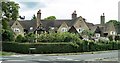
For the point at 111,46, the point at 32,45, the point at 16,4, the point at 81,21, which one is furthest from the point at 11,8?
the point at 81,21

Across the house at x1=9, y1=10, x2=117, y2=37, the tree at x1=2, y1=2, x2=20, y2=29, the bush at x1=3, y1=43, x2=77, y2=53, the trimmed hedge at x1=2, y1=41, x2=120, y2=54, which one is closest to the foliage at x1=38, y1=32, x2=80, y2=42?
the trimmed hedge at x1=2, y1=41, x2=120, y2=54

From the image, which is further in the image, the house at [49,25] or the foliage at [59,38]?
the house at [49,25]

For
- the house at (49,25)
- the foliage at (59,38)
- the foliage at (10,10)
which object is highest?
the foliage at (10,10)

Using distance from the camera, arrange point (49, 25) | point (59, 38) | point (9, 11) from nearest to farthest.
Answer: point (59, 38) → point (9, 11) → point (49, 25)

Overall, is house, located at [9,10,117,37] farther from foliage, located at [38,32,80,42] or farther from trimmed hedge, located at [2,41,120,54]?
trimmed hedge, located at [2,41,120,54]

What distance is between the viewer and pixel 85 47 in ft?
161

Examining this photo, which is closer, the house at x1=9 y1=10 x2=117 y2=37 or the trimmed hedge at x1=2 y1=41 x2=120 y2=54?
the trimmed hedge at x1=2 y1=41 x2=120 y2=54

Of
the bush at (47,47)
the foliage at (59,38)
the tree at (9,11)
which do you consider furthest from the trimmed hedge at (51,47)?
the tree at (9,11)

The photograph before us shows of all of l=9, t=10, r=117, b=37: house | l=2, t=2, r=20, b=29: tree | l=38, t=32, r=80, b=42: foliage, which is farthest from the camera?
l=9, t=10, r=117, b=37: house

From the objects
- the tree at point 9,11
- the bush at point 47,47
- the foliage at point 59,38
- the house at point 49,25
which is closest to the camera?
the bush at point 47,47

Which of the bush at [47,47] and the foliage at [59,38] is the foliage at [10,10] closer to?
the foliage at [59,38]

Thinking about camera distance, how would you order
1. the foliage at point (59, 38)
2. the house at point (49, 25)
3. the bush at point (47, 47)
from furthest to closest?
the house at point (49, 25)
the foliage at point (59, 38)
the bush at point (47, 47)

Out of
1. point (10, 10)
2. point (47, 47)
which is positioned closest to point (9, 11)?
point (10, 10)

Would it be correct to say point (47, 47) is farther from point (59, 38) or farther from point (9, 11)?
point (9, 11)
